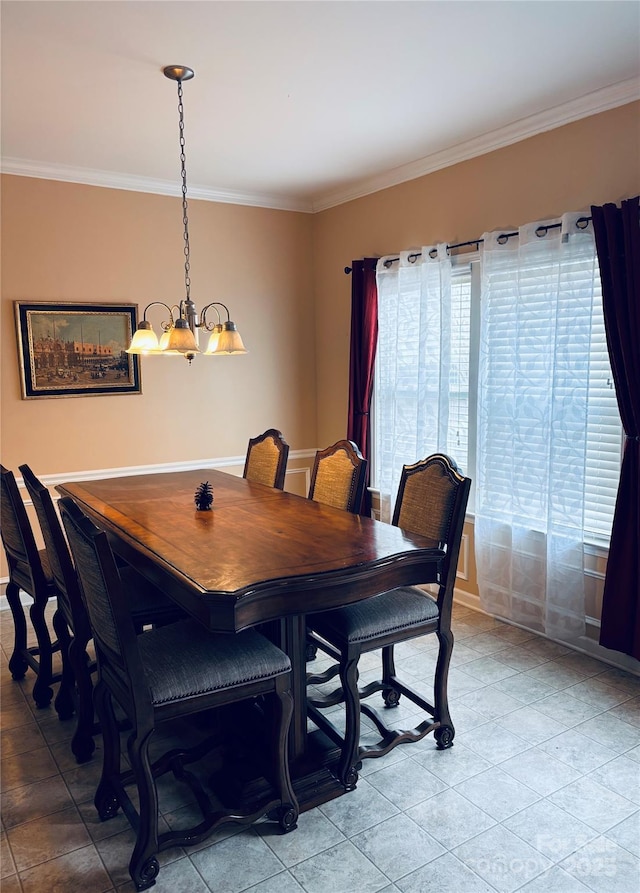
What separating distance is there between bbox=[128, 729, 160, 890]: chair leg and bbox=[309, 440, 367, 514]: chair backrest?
1.56m

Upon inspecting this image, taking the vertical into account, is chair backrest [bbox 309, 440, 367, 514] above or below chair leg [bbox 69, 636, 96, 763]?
above

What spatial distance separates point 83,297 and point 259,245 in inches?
56.3

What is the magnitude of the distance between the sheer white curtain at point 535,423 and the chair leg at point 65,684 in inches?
91.0

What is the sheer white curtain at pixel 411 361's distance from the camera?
4.06 m

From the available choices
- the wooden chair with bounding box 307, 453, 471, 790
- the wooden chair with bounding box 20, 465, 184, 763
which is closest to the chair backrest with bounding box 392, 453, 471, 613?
the wooden chair with bounding box 307, 453, 471, 790

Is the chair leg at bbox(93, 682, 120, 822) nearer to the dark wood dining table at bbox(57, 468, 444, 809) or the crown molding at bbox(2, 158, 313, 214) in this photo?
the dark wood dining table at bbox(57, 468, 444, 809)

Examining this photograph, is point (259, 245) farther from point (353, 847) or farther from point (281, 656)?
point (353, 847)

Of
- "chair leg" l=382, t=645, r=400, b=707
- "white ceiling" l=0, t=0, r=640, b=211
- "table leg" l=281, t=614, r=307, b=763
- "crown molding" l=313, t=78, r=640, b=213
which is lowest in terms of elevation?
"chair leg" l=382, t=645, r=400, b=707

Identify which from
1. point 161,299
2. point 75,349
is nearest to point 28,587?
point 75,349

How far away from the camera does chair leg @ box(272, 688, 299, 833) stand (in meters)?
2.06

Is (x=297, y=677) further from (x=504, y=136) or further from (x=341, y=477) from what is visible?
(x=504, y=136)

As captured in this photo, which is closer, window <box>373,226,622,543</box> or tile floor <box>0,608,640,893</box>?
tile floor <box>0,608,640,893</box>

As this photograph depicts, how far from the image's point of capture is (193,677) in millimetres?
1966

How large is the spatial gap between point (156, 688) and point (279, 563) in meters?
0.53
